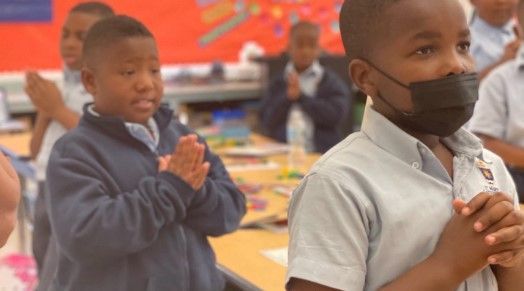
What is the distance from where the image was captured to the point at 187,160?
1700mm

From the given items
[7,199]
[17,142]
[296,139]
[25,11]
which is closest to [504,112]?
[296,139]

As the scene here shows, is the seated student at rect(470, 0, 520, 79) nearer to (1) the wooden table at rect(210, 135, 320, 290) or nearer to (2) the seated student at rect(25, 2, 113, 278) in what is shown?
(1) the wooden table at rect(210, 135, 320, 290)

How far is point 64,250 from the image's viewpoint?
5.42ft

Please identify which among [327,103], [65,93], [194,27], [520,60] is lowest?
[327,103]

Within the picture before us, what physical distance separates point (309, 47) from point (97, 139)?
8.74 ft

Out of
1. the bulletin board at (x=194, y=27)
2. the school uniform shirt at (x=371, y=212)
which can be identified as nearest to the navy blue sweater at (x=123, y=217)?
the school uniform shirt at (x=371, y=212)

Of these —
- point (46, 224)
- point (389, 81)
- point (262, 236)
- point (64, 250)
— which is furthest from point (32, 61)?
point (389, 81)

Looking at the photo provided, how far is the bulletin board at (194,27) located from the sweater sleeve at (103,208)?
3.54 meters

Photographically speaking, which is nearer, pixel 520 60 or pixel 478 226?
pixel 478 226

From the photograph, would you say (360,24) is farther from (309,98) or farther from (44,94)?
(309,98)

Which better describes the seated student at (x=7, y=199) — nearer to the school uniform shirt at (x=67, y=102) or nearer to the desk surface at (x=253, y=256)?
the desk surface at (x=253, y=256)

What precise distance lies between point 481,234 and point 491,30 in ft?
8.58

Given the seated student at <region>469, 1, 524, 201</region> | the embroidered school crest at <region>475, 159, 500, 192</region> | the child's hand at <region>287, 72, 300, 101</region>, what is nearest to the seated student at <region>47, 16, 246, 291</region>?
the embroidered school crest at <region>475, 159, 500, 192</region>

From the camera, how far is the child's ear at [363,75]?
1232 millimetres
